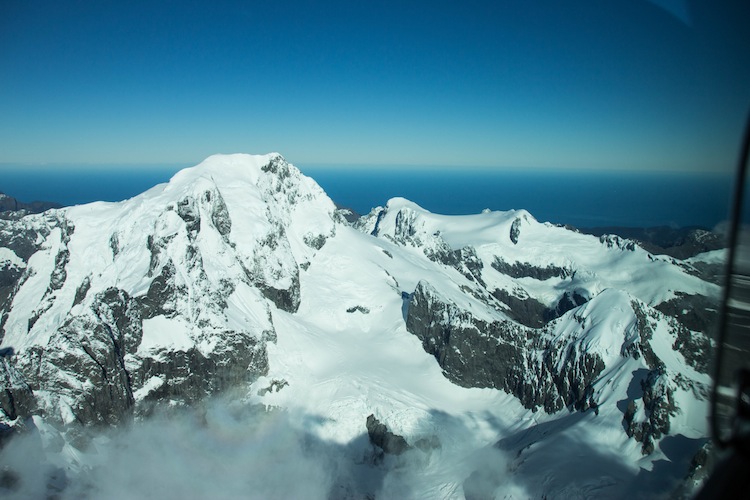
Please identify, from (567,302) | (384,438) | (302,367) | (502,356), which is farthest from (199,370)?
(567,302)

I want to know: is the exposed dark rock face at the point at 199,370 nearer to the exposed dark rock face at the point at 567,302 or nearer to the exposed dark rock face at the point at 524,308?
the exposed dark rock face at the point at 524,308

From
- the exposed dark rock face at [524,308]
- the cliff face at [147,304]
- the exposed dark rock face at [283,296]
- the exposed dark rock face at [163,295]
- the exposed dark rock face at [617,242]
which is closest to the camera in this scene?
the cliff face at [147,304]

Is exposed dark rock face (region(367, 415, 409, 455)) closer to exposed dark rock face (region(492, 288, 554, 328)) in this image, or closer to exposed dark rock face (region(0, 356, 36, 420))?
exposed dark rock face (region(0, 356, 36, 420))

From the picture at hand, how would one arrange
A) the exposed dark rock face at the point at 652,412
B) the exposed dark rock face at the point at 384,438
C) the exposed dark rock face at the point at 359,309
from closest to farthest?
1. the exposed dark rock face at the point at 652,412
2. the exposed dark rock face at the point at 384,438
3. the exposed dark rock face at the point at 359,309

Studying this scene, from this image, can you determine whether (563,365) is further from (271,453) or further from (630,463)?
(271,453)

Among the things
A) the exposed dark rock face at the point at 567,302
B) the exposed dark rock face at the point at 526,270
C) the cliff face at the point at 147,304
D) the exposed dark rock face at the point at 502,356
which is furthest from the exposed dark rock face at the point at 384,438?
the exposed dark rock face at the point at 526,270

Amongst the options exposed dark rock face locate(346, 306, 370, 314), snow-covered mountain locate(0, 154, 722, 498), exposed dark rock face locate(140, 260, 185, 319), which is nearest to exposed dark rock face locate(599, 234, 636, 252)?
snow-covered mountain locate(0, 154, 722, 498)

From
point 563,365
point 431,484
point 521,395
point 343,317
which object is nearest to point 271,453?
point 431,484

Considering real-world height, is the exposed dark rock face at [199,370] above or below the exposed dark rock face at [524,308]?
above

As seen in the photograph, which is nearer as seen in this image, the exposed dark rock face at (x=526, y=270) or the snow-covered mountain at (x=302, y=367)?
the snow-covered mountain at (x=302, y=367)
